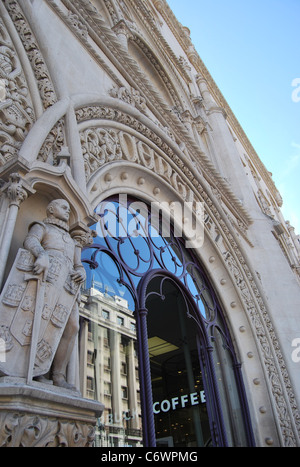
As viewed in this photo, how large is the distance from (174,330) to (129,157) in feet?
10.4

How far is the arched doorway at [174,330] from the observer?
5.29m

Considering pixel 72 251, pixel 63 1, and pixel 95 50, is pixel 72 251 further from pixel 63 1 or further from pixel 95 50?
pixel 63 1

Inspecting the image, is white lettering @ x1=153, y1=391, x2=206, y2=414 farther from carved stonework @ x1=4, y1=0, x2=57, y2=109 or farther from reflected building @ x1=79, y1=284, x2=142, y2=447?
carved stonework @ x1=4, y1=0, x2=57, y2=109

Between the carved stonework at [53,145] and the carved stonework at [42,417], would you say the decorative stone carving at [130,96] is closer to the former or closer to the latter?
the carved stonework at [53,145]

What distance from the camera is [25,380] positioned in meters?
2.28

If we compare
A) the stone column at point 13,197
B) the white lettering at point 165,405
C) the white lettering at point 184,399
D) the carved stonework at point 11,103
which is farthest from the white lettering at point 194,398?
the carved stonework at point 11,103

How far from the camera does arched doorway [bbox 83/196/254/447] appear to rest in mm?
5293

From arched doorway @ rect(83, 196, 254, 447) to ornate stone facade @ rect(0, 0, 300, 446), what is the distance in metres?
0.33

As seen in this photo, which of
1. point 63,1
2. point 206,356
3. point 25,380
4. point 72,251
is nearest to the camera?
point 25,380

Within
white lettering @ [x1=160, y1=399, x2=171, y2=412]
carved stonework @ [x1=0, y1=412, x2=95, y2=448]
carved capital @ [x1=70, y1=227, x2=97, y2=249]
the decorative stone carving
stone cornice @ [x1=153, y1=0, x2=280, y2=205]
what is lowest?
carved stonework @ [x1=0, y1=412, x2=95, y2=448]

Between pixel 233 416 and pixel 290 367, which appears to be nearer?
pixel 233 416

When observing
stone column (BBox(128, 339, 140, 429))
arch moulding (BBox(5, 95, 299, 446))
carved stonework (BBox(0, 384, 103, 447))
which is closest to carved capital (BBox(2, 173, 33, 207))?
arch moulding (BBox(5, 95, 299, 446))
